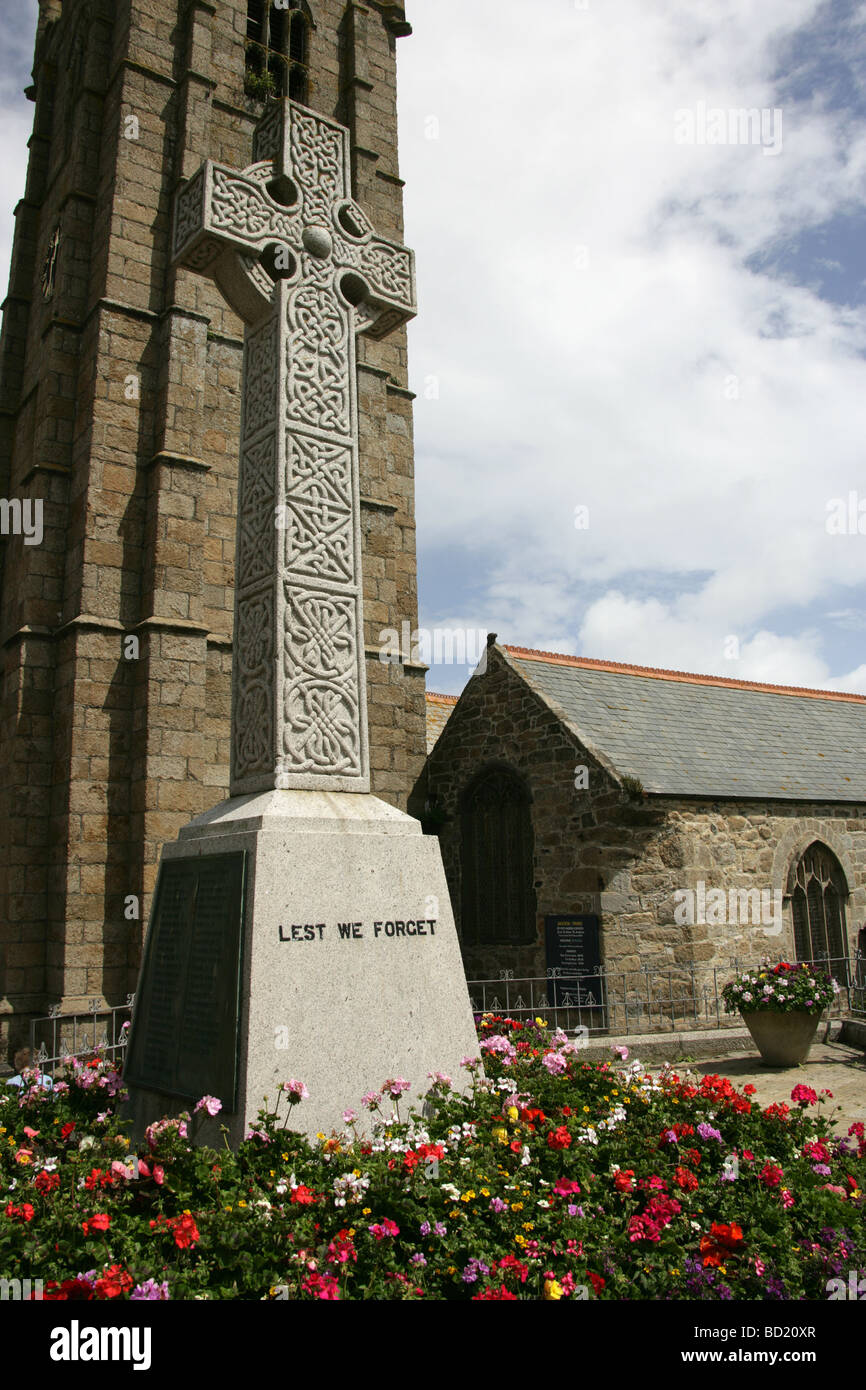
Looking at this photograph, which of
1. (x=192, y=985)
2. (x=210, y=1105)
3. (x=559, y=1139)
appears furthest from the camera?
(x=192, y=985)

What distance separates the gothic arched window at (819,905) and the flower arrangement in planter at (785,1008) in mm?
5286

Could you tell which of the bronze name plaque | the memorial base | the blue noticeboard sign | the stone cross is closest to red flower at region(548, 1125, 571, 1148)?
the memorial base

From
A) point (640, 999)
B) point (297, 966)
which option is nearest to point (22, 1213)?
point (297, 966)

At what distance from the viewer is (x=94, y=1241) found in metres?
2.92

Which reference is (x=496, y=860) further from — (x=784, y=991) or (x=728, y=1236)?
(x=728, y=1236)

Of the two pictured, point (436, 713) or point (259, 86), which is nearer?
point (259, 86)

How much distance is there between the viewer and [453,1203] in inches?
125

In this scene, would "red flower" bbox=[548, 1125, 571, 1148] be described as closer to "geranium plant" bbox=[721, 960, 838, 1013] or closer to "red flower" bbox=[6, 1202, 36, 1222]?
"red flower" bbox=[6, 1202, 36, 1222]

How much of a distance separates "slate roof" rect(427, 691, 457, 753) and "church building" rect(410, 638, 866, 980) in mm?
1937

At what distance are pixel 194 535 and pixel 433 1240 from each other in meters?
9.64

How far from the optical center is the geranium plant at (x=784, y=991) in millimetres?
8258

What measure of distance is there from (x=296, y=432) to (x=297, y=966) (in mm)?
2818
